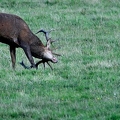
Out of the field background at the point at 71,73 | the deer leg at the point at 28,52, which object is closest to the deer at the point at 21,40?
the deer leg at the point at 28,52

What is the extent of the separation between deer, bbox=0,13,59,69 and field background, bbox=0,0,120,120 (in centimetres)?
29

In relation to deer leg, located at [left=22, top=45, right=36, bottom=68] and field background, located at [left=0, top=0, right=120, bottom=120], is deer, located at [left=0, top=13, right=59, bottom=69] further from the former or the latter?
field background, located at [left=0, top=0, right=120, bottom=120]

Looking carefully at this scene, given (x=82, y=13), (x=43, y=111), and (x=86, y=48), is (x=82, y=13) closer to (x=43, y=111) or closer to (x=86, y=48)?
(x=86, y=48)

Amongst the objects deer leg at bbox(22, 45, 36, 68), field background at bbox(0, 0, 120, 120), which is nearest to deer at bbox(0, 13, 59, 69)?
deer leg at bbox(22, 45, 36, 68)

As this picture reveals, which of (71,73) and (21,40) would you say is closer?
(71,73)

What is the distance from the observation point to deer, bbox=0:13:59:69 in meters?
16.3

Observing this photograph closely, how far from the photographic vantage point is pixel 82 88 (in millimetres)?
12992

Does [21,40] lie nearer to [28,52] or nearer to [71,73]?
[28,52]

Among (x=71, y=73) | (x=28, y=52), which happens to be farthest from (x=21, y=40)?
(x=71, y=73)

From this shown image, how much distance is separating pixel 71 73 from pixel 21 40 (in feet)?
8.08

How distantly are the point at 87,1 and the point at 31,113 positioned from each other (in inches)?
625

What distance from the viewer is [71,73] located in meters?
14.5

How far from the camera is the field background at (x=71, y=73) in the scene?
36.4ft

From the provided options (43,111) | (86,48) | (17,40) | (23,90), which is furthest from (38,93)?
(86,48)
